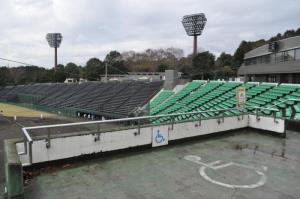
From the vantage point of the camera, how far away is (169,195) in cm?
401

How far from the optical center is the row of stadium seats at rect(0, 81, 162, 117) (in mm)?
29312

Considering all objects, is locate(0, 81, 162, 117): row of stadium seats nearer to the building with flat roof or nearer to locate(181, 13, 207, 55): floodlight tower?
the building with flat roof

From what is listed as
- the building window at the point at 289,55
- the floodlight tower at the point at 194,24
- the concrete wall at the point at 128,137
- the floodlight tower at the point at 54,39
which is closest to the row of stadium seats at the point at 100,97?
the building window at the point at 289,55

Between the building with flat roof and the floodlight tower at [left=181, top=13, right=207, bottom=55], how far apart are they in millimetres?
31671

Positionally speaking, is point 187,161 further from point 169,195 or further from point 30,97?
point 30,97

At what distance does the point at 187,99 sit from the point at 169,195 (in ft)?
67.3

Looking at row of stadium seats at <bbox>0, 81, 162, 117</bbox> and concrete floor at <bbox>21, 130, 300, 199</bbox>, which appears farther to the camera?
row of stadium seats at <bbox>0, 81, 162, 117</bbox>

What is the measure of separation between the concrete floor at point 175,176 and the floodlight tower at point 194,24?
6336 cm

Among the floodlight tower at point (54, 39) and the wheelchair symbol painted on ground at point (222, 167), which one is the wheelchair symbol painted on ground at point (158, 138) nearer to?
the wheelchair symbol painted on ground at point (222, 167)

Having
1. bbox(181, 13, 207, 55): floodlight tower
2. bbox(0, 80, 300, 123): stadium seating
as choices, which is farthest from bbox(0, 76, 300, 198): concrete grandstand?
bbox(181, 13, 207, 55): floodlight tower

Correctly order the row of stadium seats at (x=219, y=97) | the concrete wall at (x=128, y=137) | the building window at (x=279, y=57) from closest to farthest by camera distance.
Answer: the concrete wall at (x=128, y=137)
the row of stadium seats at (x=219, y=97)
the building window at (x=279, y=57)

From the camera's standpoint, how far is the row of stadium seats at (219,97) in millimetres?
16688

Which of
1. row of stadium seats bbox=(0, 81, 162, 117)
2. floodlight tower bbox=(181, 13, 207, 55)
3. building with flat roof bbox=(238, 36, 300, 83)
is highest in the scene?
floodlight tower bbox=(181, 13, 207, 55)

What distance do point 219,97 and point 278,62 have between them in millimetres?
13997
